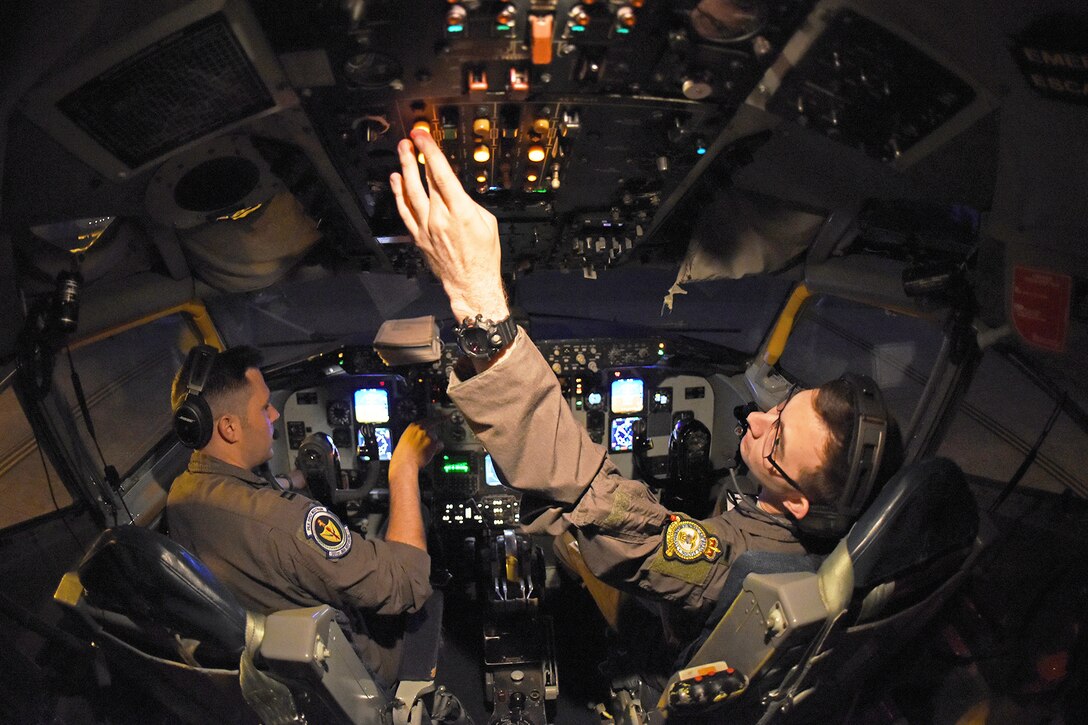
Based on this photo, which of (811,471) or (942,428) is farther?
(942,428)

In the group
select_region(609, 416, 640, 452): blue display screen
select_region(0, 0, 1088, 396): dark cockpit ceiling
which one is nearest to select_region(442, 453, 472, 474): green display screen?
select_region(609, 416, 640, 452): blue display screen

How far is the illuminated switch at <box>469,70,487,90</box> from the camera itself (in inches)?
65.3

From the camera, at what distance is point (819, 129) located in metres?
1.95

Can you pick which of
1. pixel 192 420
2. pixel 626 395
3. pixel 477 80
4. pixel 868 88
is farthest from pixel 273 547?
pixel 626 395

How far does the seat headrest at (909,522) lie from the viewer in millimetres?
1373

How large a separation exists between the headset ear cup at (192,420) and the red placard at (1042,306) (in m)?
2.50

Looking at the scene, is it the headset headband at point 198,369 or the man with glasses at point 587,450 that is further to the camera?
the headset headband at point 198,369

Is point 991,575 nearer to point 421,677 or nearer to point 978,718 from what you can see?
point 978,718

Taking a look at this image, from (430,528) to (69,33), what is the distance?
123 inches

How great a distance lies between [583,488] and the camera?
1.47 metres

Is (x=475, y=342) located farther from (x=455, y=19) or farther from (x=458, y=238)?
(x=455, y=19)

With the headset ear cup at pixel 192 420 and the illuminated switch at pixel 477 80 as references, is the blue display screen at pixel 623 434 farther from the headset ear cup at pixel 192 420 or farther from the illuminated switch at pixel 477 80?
the illuminated switch at pixel 477 80

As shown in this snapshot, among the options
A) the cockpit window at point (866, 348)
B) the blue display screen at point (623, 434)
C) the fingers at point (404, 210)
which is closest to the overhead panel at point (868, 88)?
the fingers at point (404, 210)

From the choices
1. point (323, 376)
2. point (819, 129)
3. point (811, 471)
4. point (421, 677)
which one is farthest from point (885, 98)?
point (323, 376)
